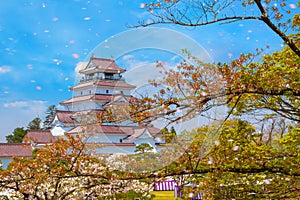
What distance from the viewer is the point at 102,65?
9.24ft

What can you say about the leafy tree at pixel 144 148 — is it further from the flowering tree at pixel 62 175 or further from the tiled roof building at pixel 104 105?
the flowering tree at pixel 62 175

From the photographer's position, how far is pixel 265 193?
3.94 m

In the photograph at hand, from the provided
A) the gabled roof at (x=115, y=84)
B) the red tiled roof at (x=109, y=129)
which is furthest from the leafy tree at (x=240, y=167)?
the gabled roof at (x=115, y=84)

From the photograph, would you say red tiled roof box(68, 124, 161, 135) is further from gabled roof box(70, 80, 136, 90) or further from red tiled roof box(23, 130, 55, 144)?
red tiled roof box(23, 130, 55, 144)

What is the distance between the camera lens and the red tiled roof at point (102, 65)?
2803 mm

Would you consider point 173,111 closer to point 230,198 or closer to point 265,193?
point 265,193

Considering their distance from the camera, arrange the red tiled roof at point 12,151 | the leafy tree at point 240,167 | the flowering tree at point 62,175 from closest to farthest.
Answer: the leafy tree at point 240,167
the flowering tree at point 62,175
the red tiled roof at point 12,151

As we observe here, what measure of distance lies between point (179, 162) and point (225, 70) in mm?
927

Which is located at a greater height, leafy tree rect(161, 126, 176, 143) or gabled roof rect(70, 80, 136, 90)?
gabled roof rect(70, 80, 136, 90)

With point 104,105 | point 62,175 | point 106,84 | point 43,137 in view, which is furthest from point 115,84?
point 43,137

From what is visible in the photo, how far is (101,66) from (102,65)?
0.4 inches

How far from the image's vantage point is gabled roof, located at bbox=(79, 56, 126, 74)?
2.80 m

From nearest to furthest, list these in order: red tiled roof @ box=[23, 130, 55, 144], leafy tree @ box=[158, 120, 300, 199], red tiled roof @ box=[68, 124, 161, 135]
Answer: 1. red tiled roof @ box=[68, 124, 161, 135]
2. leafy tree @ box=[158, 120, 300, 199]
3. red tiled roof @ box=[23, 130, 55, 144]

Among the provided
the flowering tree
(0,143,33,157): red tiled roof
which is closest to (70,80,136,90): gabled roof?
the flowering tree
